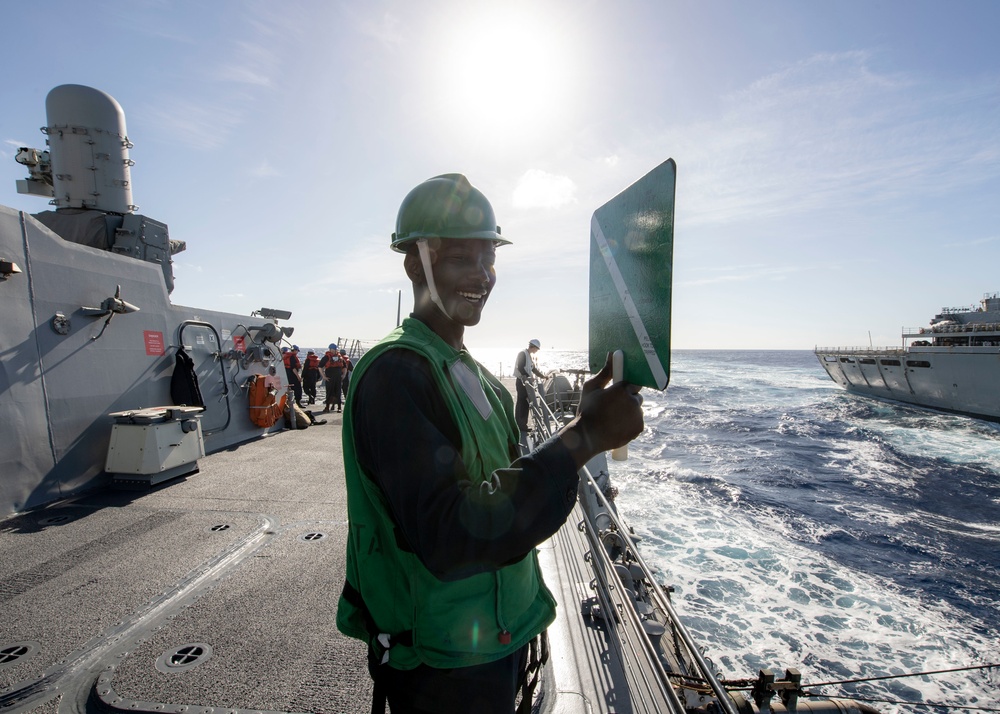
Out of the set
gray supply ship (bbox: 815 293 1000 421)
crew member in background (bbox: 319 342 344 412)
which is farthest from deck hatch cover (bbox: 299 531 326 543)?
gray supply ship (bbox: 815 293 1000 421)

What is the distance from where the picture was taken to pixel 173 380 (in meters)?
7.55

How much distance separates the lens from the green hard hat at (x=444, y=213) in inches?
61.1

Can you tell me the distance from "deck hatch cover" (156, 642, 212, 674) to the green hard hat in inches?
111

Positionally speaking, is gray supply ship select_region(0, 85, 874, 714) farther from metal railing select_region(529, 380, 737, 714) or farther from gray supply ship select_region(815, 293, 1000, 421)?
gray supply ship select_region(815, 293, 1000, 421)

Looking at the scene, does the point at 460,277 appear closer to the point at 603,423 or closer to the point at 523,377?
the point at 603,423

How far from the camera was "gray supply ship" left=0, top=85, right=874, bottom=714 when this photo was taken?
8.52 ft

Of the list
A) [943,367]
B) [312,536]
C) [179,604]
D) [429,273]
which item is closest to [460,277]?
[429,273]

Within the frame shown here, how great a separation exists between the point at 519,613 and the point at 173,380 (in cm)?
811

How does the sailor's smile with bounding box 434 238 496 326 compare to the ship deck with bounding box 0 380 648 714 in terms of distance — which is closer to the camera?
the sailor's smile with bounding box 434 238 496 326

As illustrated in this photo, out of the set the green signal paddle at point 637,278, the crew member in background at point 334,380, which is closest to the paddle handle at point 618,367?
the green signal paddle at point 637,278

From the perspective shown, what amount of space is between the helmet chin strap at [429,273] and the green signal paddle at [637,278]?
2.01 ft

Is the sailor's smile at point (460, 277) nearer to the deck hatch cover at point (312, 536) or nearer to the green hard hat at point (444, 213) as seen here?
the green hard hat at point (444, 213)

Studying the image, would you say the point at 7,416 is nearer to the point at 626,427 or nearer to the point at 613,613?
the point at 613,613

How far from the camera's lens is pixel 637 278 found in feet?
5.27
